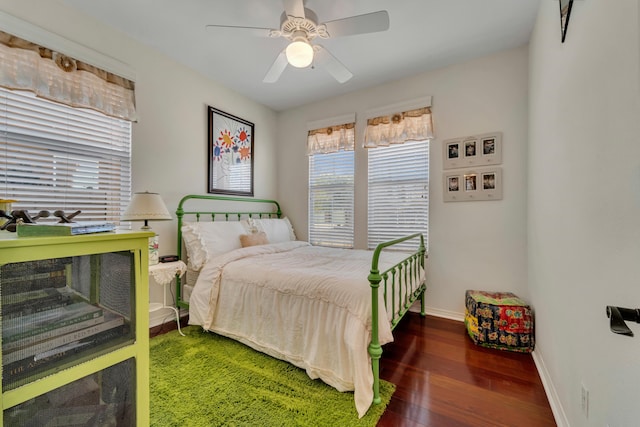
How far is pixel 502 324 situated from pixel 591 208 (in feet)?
4.92

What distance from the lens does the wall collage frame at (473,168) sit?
2654 mm

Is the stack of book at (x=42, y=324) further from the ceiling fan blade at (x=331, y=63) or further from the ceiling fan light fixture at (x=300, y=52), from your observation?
the ceiling fan blade at (x=331, y=63)

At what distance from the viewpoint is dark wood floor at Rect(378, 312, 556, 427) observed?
147 centimetres

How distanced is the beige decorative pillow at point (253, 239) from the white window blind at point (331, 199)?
3.29 ft

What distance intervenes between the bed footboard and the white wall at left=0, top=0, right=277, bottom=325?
221 cm

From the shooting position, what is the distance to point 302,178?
13.0 feet

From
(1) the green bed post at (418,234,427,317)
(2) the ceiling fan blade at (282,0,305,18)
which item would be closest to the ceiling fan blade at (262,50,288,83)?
(2) the ceiling fan blade at (282,0,305,18)

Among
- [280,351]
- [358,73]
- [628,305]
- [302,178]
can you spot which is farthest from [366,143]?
[628,305]

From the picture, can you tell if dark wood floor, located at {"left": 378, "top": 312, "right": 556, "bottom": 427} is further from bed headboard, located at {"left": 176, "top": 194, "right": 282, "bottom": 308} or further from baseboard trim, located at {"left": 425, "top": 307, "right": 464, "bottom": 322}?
bed headboard, located at {"left": 176, "top": 194, "right": 282, "bottom": 308}

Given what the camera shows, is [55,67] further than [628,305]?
Yes

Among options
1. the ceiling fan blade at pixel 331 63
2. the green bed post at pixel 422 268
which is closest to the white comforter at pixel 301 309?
the green bed post at pixel 422 268

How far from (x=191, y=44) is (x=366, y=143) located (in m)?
2.12

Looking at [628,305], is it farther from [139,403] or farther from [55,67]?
[55,67]

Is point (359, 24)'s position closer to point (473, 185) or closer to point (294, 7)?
point (294, 7)
